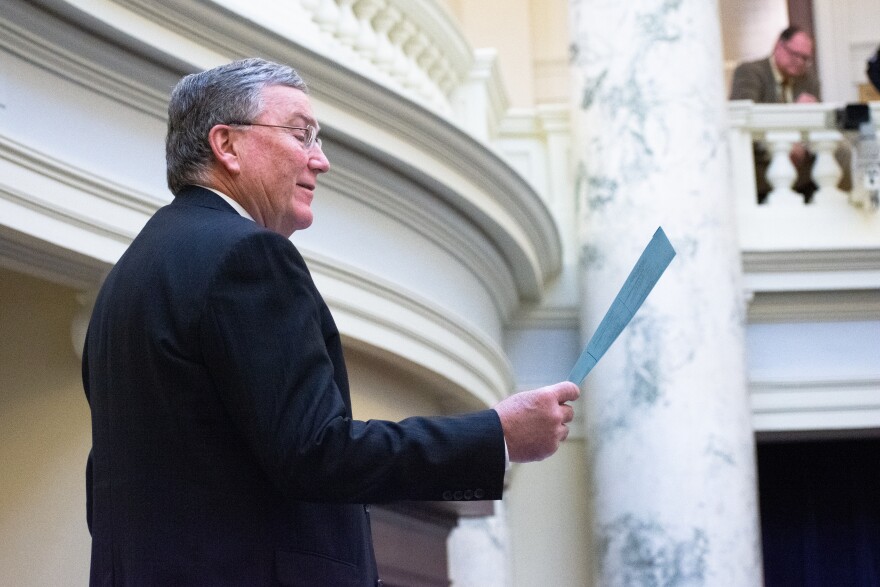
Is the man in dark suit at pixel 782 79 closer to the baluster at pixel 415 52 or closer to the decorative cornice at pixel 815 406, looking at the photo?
the decorative cornice at pixel 815 406

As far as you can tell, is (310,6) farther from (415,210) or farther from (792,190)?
(792,190)

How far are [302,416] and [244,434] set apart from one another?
0.10 meters

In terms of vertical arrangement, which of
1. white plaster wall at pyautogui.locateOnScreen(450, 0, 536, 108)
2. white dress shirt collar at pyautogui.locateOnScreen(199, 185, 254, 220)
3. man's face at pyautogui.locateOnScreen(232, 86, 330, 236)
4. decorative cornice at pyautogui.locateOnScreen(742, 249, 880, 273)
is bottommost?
white dress shirt collar at pyautogui.locateOnScreen(199, 185, 254, 220)

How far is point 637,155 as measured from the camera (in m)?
5.84

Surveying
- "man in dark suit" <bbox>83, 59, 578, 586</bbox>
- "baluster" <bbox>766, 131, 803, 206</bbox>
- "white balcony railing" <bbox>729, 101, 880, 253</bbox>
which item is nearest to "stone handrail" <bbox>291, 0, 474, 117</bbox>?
"white balcony railing" <bbox>729, 101, 880, 253</bbox>

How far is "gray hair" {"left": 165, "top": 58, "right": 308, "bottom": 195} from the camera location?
189 centimetres

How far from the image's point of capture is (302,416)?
1.55 meters

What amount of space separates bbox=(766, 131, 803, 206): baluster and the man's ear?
17.6 ft

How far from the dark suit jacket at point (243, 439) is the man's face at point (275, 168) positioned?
0.17 metres

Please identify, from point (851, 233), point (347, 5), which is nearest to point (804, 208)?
point (851, 233)

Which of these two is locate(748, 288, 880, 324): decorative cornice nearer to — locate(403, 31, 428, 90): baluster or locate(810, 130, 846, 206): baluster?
locate(810, 130, 846, 206): baluster

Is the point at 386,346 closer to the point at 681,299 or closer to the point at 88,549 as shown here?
the point at 88,549

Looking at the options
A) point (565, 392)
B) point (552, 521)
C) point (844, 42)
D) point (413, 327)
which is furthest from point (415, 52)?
point (844, 42)

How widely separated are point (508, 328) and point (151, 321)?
4.99 m
